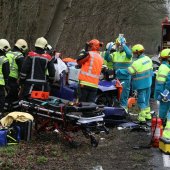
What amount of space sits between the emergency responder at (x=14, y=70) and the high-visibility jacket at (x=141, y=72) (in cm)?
263

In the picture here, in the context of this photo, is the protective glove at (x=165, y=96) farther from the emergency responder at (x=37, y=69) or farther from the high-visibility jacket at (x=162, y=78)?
the emergency responder at (x=37, y=69)

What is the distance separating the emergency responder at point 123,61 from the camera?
13727 mm

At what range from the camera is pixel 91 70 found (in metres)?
10.8

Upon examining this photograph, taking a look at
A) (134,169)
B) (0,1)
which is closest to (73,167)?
(134,169)

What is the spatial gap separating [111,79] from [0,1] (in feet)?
26.6

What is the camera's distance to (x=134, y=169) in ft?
26.0

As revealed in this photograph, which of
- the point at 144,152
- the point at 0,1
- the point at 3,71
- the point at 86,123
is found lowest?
the point at 144,152

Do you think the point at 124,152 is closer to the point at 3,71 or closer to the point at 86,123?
the point at 86,123

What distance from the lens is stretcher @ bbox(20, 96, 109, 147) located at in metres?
8.91

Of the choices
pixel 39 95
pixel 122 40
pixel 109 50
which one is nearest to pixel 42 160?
pixel 39 95

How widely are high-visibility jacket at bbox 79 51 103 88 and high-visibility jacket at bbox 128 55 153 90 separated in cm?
158

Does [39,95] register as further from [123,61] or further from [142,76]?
[123,61]

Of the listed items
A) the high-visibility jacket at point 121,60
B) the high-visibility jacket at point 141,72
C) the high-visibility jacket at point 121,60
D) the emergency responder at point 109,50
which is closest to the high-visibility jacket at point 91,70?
the high-visibility jacket at point 141,72

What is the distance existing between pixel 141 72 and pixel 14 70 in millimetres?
3045
